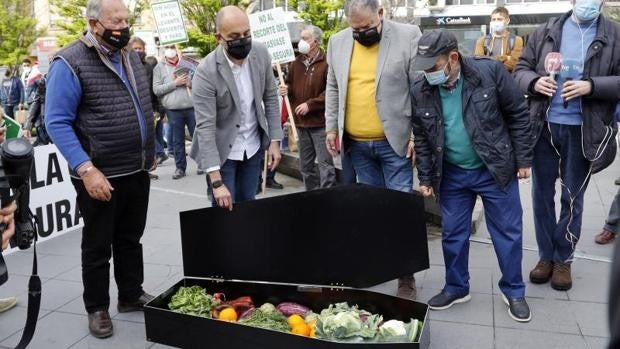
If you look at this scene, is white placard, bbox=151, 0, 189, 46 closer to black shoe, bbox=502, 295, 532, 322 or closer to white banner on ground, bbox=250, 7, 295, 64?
white banner on ground, bbox=250, 7, 295, 64

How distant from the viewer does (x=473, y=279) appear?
4473mm

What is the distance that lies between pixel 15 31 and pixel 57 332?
1258 inches

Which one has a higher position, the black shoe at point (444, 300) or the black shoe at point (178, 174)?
the black shoe at point (444, 300)

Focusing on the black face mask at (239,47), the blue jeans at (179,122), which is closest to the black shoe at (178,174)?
the blue jeans at (179,122)

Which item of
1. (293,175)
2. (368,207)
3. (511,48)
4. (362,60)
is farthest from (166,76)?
(368,207)

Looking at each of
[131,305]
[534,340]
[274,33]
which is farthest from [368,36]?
[274,33]

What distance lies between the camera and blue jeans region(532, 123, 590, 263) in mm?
3934

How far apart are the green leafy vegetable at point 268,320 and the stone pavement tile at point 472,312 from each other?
1063mm

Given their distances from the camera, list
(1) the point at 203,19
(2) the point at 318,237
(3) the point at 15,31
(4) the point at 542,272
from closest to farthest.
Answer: (2) the point at 318,237 < (4) the point at 542,272 < (1) the point at 203,19 < (3) the point at 15,31

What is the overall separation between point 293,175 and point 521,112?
5610mm

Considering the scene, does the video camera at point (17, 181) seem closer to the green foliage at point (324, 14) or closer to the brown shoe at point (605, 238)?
the brown shoe at point (605, 238)

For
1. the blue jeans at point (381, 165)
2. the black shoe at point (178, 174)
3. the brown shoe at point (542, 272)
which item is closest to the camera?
the blue jeans at point (381, 165)

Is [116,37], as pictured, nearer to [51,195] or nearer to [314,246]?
[314,246]

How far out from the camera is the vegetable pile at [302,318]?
9.97 ft
